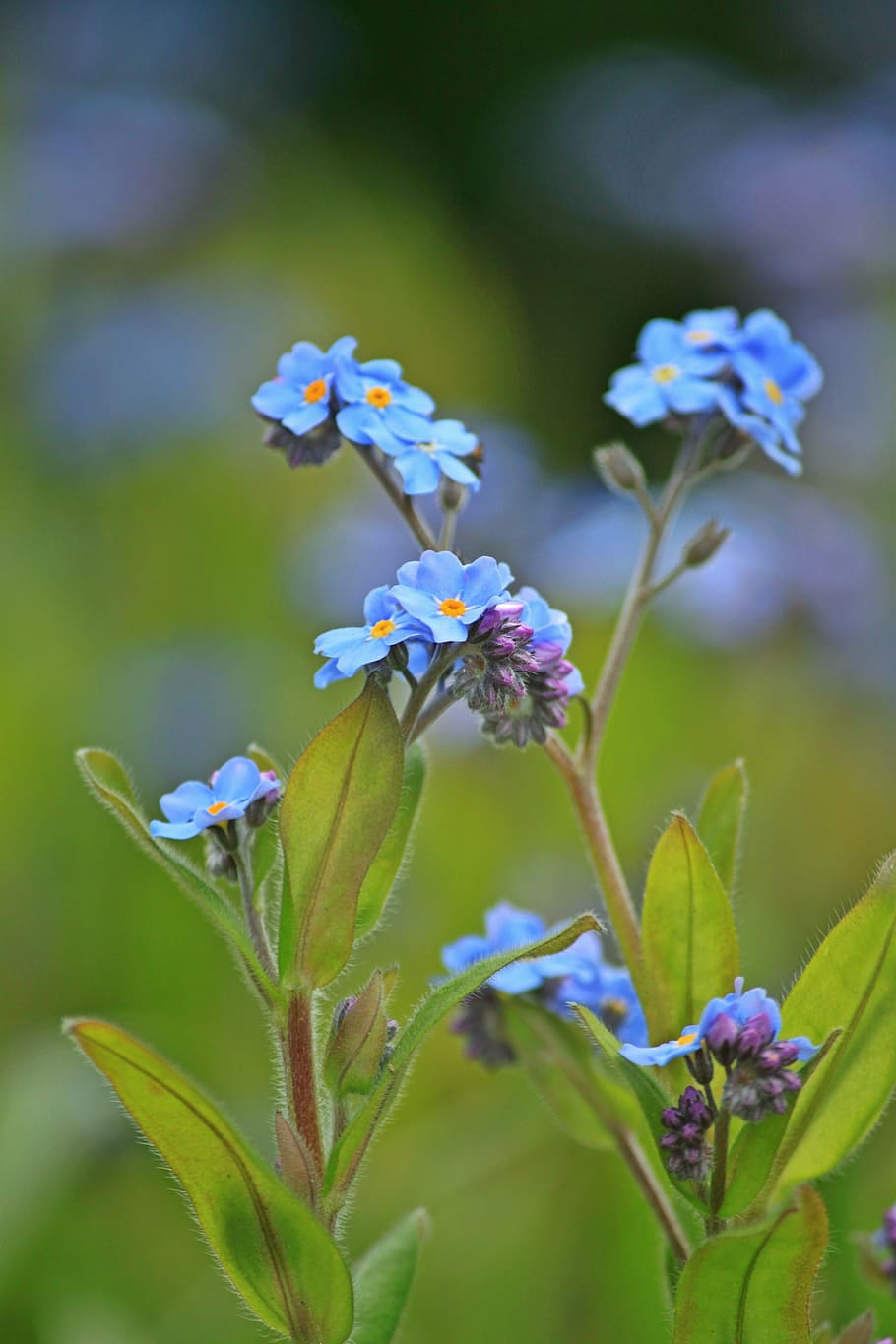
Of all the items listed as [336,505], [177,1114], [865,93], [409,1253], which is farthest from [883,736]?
[865,93]

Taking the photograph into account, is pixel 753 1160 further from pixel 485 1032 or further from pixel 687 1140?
pixel 485 1032

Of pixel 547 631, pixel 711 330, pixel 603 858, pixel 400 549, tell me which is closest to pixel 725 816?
pixel 603 858

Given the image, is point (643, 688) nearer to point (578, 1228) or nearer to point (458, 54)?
point (578, 1228)

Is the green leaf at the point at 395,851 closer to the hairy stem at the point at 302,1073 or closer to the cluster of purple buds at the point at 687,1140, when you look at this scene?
the hairy stem at the point at 302,1073

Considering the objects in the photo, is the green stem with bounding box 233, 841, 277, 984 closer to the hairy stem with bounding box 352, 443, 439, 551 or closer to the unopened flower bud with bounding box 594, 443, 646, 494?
the hairy stem with bounding box 352, 443, 439, 551

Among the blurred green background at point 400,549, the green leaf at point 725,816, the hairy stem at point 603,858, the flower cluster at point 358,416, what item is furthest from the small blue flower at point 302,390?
the blurred green background at point 400,549

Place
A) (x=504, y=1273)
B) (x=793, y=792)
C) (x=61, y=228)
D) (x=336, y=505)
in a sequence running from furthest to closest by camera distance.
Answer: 1. (x=61, y=228)
2. (x=336, y=505)
3. (x=793, y=792)
4. (x=504, y=1273)
